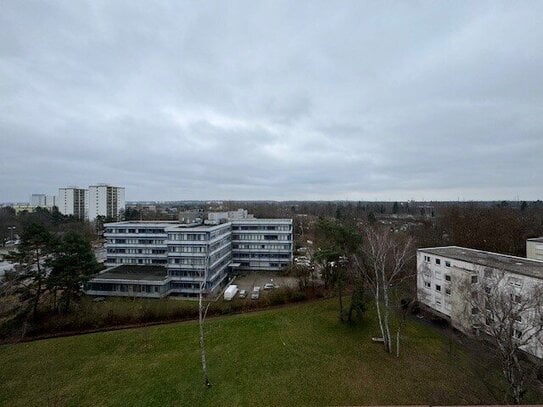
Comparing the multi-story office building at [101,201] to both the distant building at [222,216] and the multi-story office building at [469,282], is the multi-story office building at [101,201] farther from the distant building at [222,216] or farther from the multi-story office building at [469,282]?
the multi-story office building at [469,282]

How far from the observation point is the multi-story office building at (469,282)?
687 inches

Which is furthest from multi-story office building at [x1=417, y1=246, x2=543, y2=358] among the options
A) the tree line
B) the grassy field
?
the tree line

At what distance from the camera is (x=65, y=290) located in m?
25.9

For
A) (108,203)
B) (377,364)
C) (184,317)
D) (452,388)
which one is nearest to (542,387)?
(452,388)

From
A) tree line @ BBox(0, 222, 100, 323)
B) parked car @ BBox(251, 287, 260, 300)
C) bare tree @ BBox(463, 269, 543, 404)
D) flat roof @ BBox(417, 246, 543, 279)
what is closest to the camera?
bare tree @ BBox(463, 269, 543, 404)

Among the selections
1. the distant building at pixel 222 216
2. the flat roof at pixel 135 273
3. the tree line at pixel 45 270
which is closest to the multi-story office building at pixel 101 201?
the distant building at pixel 222 216

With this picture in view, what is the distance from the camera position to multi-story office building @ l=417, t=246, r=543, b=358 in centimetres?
1744

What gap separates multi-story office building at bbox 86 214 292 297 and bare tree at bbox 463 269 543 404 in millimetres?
20720

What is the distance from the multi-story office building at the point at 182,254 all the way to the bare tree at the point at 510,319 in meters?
20.7

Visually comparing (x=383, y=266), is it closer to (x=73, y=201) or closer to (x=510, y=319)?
(x=510, y=319)

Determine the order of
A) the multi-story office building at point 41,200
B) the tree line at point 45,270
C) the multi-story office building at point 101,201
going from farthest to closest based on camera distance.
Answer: the multi-story office building at point 41,200 → the multi-story office building at point 101,201 → the tree line at point 45,270

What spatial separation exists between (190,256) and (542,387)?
104ft

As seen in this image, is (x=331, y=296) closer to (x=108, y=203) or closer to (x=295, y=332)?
(x=295, y=332)

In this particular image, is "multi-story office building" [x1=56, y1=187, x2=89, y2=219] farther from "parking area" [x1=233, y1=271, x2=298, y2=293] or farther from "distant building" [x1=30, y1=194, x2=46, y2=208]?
"parking area" [x1=233, y1=271, x2=298, y2=293]
